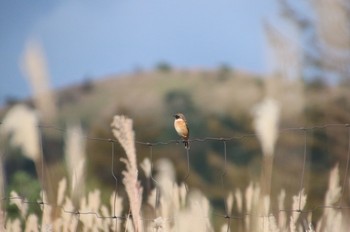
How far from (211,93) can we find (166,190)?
6282 cm

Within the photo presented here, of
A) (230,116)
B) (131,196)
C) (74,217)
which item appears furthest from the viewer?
(230,116)

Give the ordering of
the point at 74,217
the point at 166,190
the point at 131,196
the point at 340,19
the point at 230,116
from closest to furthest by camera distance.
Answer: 1. the point at 131,196
2. the point at 74,217
3. the point at 166,190
4. the point at 340,19
5. the point at 230,116

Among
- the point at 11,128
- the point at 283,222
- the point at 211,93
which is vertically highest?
the point at 211,93

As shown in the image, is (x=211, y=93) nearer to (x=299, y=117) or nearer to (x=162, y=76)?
(x=162, y=76)

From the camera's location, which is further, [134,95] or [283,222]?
[134,95]

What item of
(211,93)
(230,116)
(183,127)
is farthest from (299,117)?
(211,93)

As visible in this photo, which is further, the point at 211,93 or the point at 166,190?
the point at 211,93

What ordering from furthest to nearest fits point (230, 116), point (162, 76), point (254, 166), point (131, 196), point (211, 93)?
point (162, 76), point (211, 93), point (230, 116), point (254, 166), point (131, 196)

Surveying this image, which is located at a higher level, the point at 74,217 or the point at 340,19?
the point at 340,19

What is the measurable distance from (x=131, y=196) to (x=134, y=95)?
214ft

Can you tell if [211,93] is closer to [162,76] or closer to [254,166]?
[162,76]

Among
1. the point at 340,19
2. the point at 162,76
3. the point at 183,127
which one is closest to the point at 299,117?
the point at 340,19

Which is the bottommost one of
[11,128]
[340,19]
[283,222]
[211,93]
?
[283,222]

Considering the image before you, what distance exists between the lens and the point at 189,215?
4.00m
